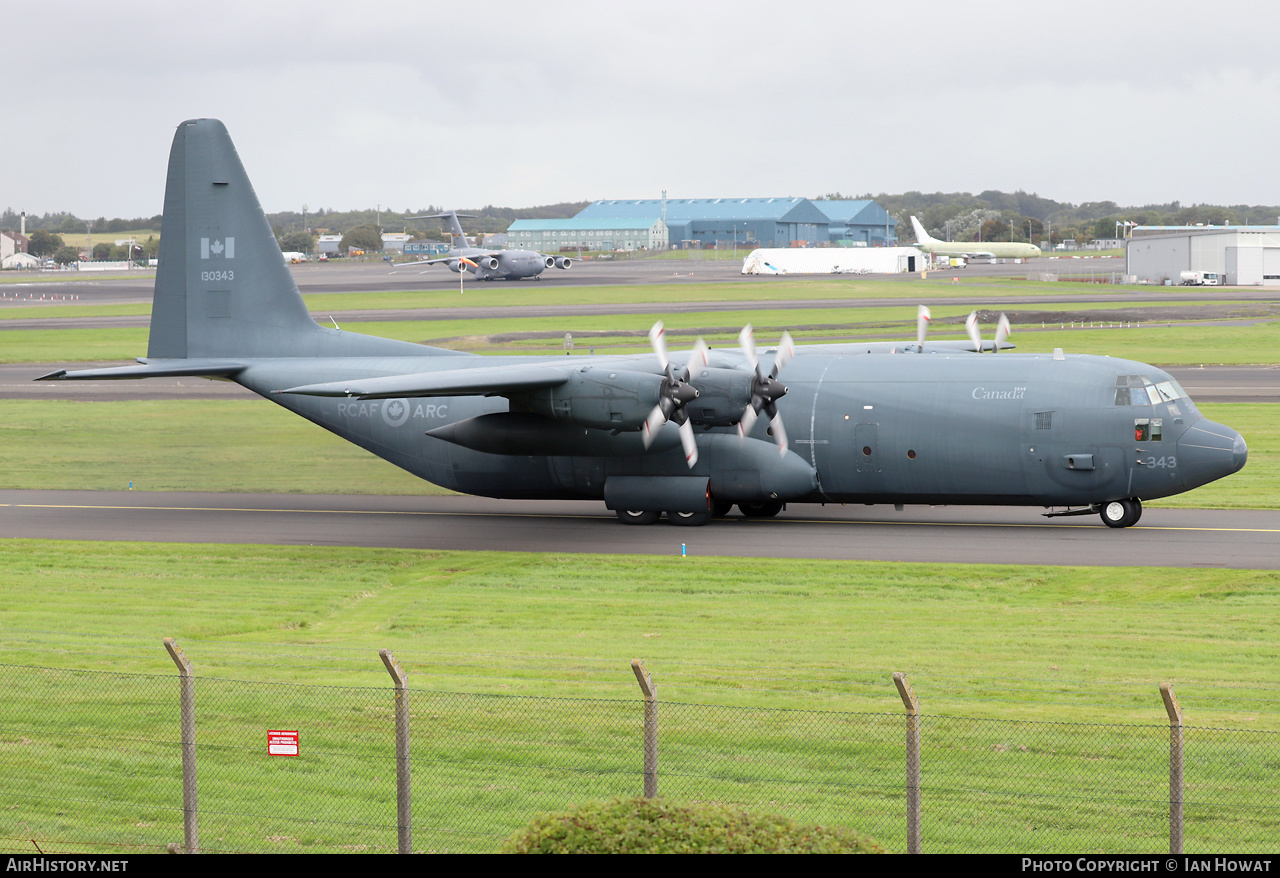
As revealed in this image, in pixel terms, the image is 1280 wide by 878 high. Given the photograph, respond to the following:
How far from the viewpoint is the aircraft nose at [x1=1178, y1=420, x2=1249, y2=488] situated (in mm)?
28438

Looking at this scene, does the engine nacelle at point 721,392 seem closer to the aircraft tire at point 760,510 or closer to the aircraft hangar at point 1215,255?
the aircraft tire at point 760,510

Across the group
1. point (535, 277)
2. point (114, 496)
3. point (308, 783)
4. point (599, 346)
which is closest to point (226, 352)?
point (114, 496)

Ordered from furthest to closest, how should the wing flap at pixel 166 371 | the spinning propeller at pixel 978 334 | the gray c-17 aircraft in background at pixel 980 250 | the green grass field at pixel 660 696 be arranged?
the gray c-17 aircraft in background at pixel 980 250 → the spinning propeller at pixel 978 334 → the wing flap at pixel 166 371 → the green grass field at pixel 660 696

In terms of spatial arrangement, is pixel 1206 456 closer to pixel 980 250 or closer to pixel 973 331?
pixel 973 331

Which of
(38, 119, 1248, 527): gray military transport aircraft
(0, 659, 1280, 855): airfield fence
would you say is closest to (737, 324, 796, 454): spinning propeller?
(38, 119, 1248, 527): gray military transport aircraft

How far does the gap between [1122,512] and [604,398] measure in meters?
12.3

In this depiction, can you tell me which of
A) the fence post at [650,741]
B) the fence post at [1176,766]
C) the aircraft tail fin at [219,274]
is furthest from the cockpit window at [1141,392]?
the fence post at [650,741]

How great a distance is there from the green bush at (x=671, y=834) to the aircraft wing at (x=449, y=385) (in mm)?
19775

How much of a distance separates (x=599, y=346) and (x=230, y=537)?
42897 millimetres

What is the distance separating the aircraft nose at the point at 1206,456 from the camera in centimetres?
2844

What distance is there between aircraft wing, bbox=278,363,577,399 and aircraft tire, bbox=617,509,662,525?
493cm

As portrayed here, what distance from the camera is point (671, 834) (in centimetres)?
876

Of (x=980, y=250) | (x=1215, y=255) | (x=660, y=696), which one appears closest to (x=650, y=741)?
(x=660, y=696)

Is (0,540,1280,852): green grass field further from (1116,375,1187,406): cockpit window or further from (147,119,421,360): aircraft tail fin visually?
(147,119,421,360): aircraft tail fin
